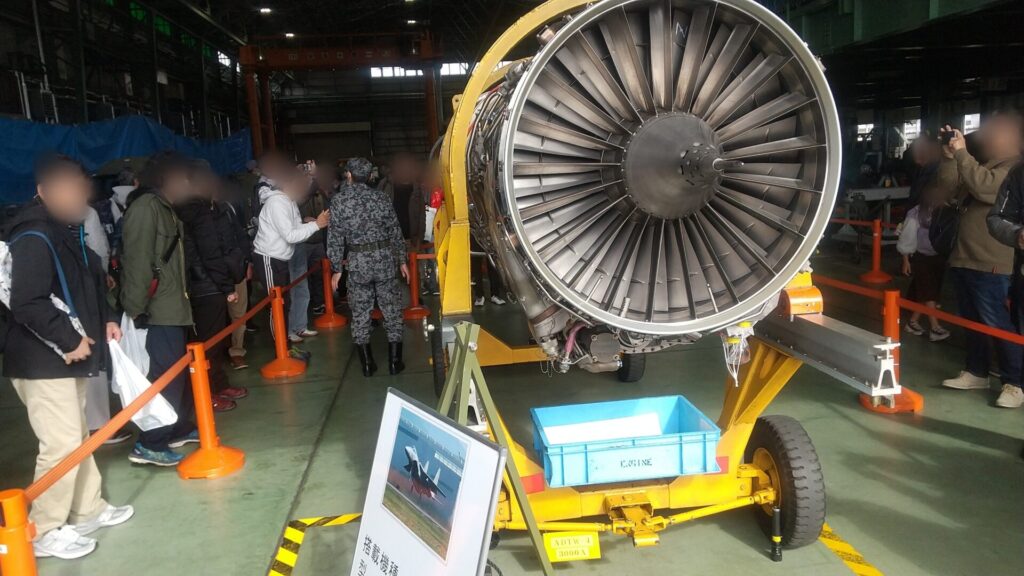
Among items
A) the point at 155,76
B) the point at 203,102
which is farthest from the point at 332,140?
the point at 155,76

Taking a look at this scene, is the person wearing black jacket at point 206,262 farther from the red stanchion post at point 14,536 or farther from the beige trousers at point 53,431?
the red stanchion post at point 14,536

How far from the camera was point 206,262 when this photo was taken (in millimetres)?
4512

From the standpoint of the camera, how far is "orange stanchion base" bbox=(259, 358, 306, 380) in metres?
5.69

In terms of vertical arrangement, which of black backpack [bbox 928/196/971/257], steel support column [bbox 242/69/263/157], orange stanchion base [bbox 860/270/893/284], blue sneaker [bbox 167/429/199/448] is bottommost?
blue sneaker [bbox 167/429/199/448]

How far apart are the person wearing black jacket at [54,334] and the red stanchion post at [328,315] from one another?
4123 mm

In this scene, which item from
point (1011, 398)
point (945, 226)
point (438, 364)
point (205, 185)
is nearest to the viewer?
point (1011, 398)

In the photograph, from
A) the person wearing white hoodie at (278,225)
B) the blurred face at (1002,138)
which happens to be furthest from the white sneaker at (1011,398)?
the person wearing white hoodie at (278,225)

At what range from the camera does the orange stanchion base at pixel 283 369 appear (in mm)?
5691

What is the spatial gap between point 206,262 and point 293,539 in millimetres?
2160

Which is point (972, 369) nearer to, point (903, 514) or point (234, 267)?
point (903, 514)

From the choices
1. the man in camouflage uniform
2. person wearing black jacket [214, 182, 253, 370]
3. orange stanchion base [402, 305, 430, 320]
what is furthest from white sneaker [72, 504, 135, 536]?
orange stanchion base [402, 305, 430, 320]

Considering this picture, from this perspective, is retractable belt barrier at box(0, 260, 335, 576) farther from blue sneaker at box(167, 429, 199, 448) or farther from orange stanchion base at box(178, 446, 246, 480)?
blue sneaker at box(167, 429, 199, 448)

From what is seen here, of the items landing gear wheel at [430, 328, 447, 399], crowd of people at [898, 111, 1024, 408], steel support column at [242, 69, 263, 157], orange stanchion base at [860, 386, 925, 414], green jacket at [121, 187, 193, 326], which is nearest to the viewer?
crowd of people at [898, 111, 1024, 408]

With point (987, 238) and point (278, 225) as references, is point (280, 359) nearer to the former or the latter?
point (278, 225)
